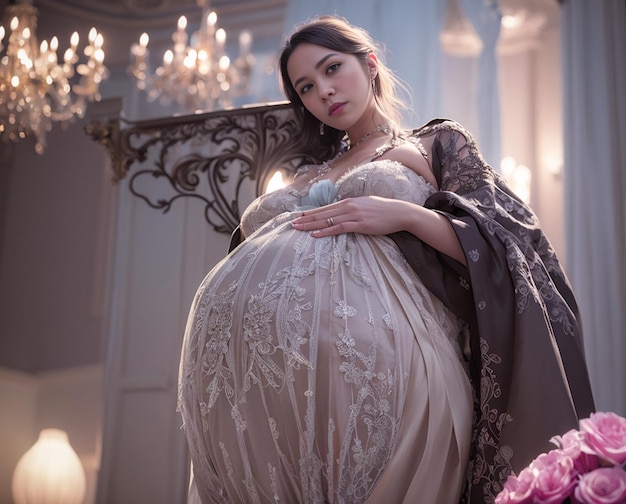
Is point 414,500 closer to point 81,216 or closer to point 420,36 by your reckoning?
point 420,36

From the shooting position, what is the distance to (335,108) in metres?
2.21

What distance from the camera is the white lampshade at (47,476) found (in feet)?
13.8

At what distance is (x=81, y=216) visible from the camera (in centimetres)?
554

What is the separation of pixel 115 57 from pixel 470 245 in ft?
16.1

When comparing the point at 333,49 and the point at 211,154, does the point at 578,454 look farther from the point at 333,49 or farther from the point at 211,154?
the point at 211,154

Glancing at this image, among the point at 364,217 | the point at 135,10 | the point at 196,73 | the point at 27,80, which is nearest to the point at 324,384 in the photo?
the point at 364,217

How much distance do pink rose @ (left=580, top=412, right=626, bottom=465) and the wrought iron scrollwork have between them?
1505 mm

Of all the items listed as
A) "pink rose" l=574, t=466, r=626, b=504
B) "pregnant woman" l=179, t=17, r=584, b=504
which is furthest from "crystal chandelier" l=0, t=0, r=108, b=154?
"pink rose" l=574, t=466, r=626, b=504

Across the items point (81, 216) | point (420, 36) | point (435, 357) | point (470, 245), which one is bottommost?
point (435, 357)

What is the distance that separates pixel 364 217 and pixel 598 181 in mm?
2226

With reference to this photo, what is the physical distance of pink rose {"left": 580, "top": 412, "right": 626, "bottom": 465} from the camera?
121 centimetres

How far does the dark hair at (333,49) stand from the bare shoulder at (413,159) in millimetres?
176

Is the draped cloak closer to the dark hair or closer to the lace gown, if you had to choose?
the lace gown

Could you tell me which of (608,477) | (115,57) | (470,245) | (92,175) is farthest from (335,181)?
(115,57)
